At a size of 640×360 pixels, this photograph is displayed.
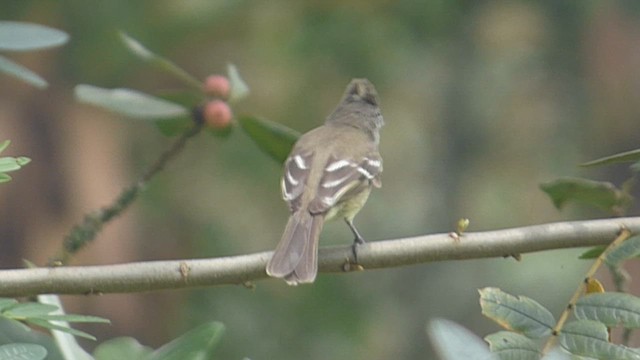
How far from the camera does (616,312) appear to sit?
2166 mm

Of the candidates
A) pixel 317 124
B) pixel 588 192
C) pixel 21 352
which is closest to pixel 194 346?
pixel 21 352

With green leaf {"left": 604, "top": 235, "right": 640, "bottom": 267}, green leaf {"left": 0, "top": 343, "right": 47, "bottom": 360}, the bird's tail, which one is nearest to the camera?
green leaf {"left": 0, "top": 343, "right": 47, "bottom": 360}

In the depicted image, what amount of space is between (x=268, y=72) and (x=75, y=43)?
3.24 ft

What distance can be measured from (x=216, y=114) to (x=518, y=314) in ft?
3.72

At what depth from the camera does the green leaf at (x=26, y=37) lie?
9.22ft

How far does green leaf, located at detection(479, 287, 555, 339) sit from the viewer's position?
2.18 m

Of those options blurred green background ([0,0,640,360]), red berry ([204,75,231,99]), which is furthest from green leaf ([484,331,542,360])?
blurred green background ([0,0,640,360])

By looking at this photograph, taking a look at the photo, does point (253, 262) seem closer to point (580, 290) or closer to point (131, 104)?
point (580, 290)

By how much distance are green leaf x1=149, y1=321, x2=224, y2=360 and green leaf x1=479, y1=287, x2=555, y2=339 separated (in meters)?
0.42

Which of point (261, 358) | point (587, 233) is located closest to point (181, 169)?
point (261, 358)

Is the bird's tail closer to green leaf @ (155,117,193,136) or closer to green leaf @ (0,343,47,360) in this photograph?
green leaf @ (155,117,193,136)

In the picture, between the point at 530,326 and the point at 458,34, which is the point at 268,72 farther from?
the point at 530,326

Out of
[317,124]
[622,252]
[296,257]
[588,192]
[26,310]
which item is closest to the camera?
[26,310]

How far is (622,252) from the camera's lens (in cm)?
227
